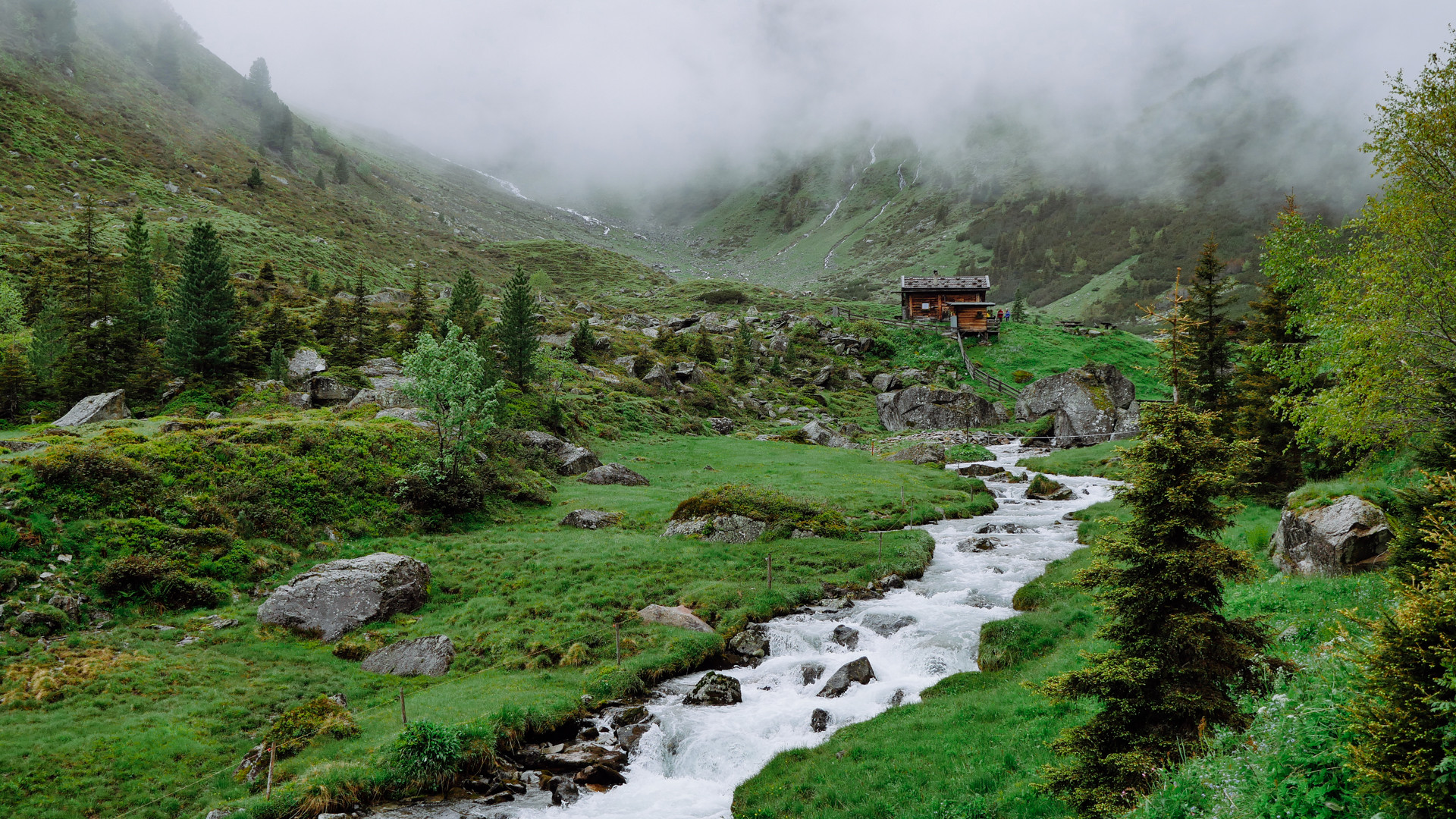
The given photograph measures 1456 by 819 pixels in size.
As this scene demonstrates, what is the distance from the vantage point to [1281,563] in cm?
1870

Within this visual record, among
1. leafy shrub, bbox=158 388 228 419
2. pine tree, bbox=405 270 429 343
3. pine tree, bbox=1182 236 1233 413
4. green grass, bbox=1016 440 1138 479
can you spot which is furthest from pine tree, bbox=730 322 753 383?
leafy shrub, bbox=158 388 228 419

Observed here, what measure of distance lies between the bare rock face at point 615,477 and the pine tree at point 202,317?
29503 mm

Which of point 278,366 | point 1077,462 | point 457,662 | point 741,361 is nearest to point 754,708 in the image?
point 457,662

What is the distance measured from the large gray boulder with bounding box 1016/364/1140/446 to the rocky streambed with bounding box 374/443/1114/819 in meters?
43.9

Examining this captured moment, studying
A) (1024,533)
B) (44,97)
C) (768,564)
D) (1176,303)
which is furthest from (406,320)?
(44,97)

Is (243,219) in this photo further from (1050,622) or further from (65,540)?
(1050,622)

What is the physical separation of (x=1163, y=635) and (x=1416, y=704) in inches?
187

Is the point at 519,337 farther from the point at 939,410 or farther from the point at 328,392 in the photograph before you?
the point at 939,410

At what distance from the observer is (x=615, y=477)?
47656 mm

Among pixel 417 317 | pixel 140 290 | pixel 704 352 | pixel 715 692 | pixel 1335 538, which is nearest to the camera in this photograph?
pixel 1335 538

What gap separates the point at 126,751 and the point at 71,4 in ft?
596

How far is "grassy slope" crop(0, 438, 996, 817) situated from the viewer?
1567 cm

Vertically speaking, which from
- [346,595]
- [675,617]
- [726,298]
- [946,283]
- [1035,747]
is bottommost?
[675,617]

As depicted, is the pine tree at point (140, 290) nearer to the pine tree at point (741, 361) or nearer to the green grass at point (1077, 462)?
the pine tree at point (741, 361)
